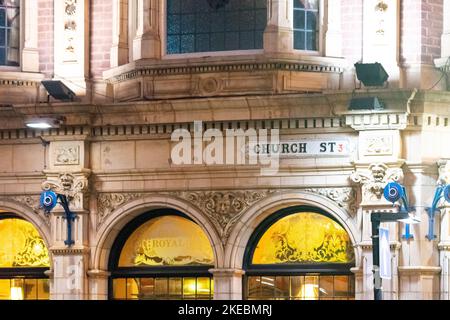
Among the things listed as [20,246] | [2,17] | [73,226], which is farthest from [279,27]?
[20,246]

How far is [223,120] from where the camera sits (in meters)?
33.3

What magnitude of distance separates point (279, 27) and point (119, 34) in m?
3.51

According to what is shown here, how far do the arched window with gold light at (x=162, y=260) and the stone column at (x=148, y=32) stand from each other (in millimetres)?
3173

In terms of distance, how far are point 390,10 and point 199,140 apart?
14.7ft

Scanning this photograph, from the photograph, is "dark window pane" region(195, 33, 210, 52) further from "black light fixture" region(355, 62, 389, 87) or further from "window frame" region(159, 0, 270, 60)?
"black light fixture" region(355, 62, 389, 87)

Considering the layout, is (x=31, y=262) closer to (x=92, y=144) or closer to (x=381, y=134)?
(x=92, y=144)

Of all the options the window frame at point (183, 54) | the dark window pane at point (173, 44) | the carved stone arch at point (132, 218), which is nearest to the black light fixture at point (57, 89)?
the window frame at point (183, 54)

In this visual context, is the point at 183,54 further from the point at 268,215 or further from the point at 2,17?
the point at 2,17

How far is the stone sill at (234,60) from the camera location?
109ft

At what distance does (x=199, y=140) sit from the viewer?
1325 inches

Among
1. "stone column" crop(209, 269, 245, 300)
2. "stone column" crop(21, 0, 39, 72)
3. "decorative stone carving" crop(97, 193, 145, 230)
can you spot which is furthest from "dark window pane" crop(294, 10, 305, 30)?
"stone column" crop(21, 0, 39, 72)

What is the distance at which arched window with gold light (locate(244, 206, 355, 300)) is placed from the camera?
32969mm

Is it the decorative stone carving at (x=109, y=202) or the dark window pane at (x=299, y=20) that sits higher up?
the dark window pane at (x=299, y=20)

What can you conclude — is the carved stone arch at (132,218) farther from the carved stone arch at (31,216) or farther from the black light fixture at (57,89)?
the black light fixture at (57,89)
